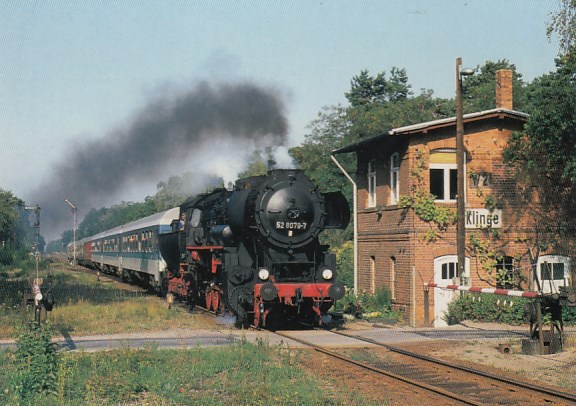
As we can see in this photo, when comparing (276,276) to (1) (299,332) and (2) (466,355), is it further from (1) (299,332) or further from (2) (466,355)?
(2) (466,355)

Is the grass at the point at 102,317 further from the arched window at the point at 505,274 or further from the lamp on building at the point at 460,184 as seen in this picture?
the arched window at the point at 505,274

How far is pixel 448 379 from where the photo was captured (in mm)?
10844

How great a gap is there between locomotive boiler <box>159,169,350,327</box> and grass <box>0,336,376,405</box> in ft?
12.0

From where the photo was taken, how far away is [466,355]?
44.0 feet

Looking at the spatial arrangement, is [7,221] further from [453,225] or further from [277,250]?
[277,250]

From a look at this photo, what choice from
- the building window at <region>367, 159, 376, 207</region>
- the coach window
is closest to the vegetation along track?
the coach window

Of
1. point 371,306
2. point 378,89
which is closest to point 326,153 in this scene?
point 378,89

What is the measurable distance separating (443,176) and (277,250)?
21.9ft

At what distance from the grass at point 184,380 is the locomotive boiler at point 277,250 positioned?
3.66 m

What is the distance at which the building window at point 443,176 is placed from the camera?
21188 mm

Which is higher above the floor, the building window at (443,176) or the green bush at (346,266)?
the building window at (443,176)

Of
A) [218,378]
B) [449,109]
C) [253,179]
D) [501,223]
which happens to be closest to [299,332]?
[253,179]

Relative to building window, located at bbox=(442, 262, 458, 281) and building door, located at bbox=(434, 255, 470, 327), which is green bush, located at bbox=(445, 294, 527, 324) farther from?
building window, located at bbox=(442, 262, 458, 281)

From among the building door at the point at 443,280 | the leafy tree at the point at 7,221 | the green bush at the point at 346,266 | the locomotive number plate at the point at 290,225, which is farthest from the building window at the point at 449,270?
the leafy tree at the point at 7,221
